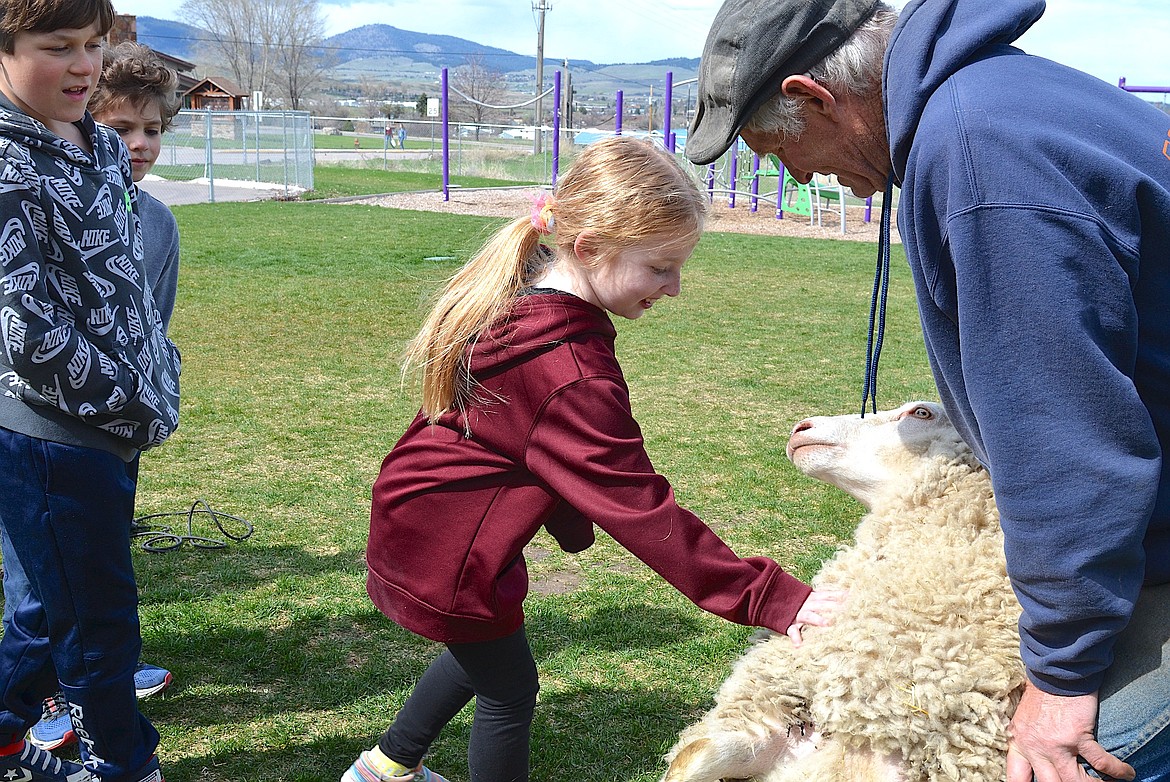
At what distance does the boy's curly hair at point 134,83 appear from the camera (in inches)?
129

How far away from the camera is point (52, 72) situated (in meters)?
2.18

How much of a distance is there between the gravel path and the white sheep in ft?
50.1

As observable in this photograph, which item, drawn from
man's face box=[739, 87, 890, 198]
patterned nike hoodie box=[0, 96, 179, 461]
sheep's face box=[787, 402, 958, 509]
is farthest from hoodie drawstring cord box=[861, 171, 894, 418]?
patterned nike hoodie box=[0, 96, 179, 461]

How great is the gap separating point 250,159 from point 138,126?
24.4 metres

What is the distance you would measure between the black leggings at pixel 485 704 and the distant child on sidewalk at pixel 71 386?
2.12 feet

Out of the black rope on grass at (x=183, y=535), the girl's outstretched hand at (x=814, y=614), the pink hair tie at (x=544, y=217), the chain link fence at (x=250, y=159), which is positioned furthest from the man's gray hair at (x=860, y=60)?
the chain link fence at (x=250, y=159)

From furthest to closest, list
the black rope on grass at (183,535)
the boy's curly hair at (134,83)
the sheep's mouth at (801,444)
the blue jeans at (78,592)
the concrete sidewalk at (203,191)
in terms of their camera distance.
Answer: the concrete sidewalk at (203,191) < the black rope on grass at (183,535) < the boy's curly hair at (134,83) < the sheep's mouth at (801,444) < the blue jeans at (78,592)

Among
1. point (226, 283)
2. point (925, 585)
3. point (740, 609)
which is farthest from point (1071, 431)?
point (226, 283)

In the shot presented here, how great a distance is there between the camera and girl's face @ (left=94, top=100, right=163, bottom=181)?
3287 millimetres

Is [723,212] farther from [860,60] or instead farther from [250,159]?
[860,60]

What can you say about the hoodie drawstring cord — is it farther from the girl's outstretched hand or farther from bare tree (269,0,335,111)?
bare tree (269,0,335,111)

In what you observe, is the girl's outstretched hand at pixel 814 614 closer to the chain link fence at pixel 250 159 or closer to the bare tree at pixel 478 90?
the chain link fence at pixel 250 159

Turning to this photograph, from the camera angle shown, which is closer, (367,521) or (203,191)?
(367,521)

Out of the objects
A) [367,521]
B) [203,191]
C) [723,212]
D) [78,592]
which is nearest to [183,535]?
[367,521]
